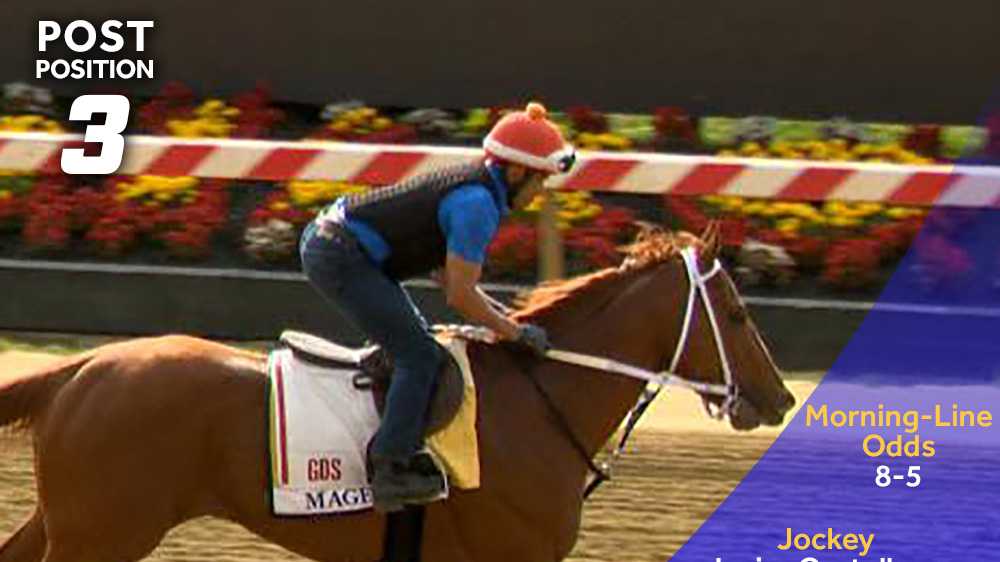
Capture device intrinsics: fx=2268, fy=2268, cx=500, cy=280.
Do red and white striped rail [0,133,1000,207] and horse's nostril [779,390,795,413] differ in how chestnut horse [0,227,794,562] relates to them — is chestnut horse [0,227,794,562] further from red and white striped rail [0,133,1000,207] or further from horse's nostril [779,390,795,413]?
red and white striped rail [0,133,1000,207]

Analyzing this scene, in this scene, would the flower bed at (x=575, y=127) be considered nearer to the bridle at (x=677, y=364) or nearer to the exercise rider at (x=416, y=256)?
the bridle at (x=677, y=364)

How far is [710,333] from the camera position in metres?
7.43

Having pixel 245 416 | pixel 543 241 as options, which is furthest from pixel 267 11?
pixel 245 416

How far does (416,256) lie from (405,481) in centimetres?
71

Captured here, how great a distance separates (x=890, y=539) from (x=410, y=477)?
121 inches

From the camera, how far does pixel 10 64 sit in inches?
640

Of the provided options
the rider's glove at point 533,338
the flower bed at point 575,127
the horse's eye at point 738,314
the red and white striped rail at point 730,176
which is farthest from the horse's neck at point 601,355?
the flower bed at point 575,127

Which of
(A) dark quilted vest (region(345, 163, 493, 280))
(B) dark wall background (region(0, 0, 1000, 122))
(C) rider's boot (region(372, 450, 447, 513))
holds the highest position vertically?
(A) dark quilted vest (region(345, 163, 493, 280))

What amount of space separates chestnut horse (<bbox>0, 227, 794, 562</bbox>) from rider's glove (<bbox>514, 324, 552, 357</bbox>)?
120 millimetres

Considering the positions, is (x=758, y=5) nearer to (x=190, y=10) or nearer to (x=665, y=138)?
(x=665, y=138)

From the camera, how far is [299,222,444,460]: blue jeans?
6.98 meters

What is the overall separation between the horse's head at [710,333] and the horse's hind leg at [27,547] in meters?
2.08
